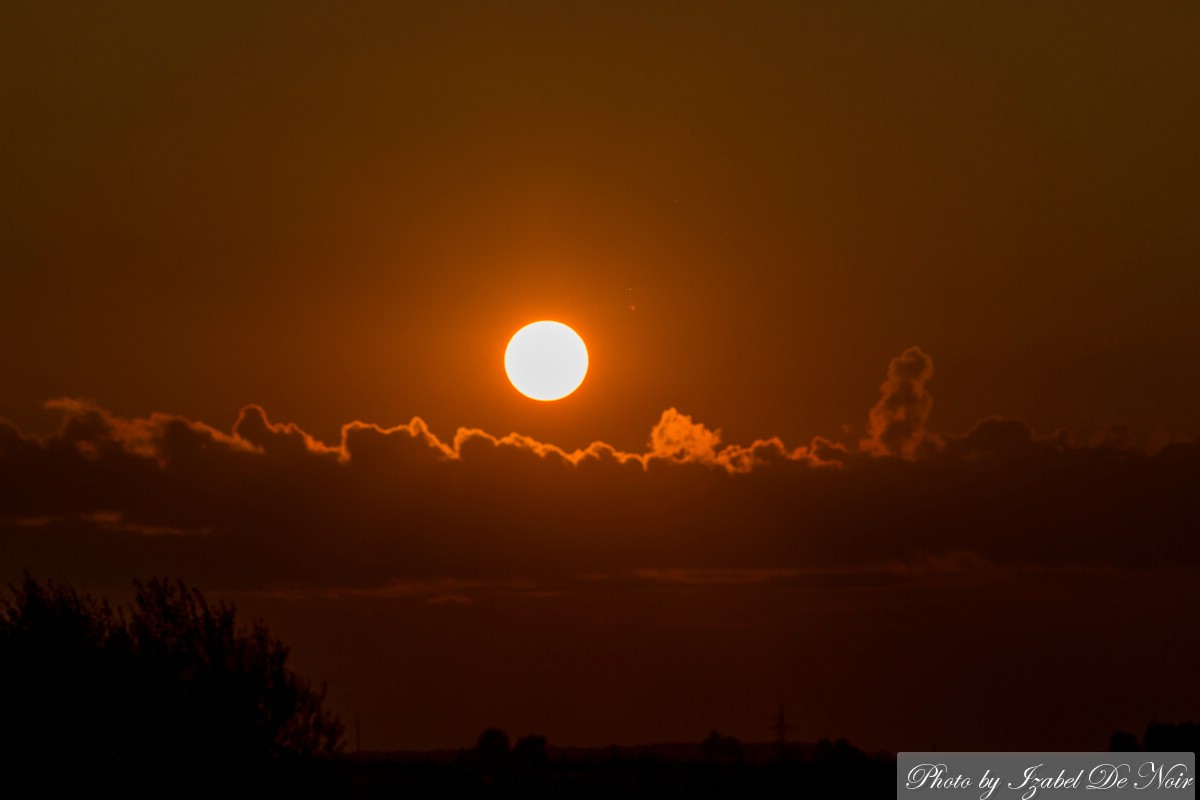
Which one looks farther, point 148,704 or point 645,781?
point 645,781

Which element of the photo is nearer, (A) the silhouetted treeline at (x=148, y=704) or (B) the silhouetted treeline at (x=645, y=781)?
(A) the silhouetted treeline at (x=148, y=704)

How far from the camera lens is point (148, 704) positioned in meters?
69.9

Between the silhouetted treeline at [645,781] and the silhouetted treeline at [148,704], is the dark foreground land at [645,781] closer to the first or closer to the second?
the silhouetted treeline at [645,781]

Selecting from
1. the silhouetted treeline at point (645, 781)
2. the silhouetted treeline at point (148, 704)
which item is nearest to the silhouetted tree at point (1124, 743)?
the silhouetted treeline at point (645, 781)

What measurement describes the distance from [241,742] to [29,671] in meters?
9.04

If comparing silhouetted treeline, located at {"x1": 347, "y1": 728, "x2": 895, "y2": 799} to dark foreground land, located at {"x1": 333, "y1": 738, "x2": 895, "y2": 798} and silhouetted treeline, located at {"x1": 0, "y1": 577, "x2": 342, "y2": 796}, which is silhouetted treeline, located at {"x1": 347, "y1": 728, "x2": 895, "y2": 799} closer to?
dark foreground land, located at {"x1": 333, "y1": 738, "x2": 895, "y2": 798}

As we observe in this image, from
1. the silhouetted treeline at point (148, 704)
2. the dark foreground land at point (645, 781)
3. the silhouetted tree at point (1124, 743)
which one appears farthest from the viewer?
the silhouetted tree at point (1124, 743)

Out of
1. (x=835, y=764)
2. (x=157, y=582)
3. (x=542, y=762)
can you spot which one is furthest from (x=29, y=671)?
(x=542, y=762)

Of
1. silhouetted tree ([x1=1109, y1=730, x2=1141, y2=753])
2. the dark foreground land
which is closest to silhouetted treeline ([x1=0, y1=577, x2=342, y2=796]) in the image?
the dark foreground land

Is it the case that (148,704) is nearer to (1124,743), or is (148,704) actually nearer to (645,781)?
(645,781)

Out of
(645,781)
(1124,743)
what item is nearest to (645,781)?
(645,781)

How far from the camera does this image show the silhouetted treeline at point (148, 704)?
219ft

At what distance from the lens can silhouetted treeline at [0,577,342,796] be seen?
66.8 m

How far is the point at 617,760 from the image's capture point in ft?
618
